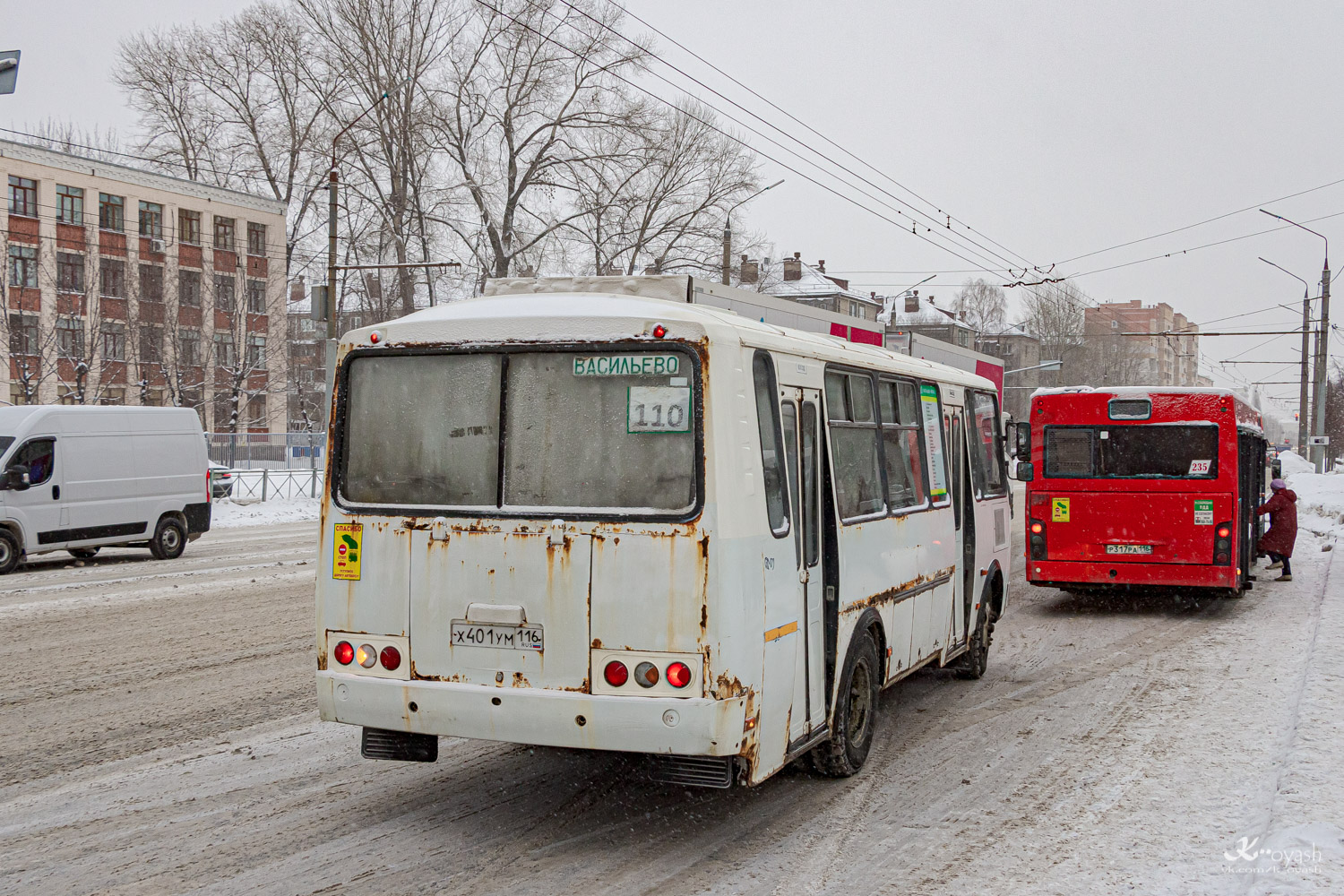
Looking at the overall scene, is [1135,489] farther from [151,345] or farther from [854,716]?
[151,345]

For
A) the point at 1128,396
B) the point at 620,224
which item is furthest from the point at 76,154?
the point at 1128,396

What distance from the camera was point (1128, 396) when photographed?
1455cm

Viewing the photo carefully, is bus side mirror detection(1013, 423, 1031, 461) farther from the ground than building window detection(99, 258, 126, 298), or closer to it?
closer to it

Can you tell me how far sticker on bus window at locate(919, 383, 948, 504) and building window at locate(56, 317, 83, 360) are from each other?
3751 cm

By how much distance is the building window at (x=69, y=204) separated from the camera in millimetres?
48406

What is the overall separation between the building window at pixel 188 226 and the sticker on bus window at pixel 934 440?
50.1 meters

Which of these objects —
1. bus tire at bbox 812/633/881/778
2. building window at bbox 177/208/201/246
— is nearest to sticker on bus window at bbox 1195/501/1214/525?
bus tire at bbox 812/633/881/778

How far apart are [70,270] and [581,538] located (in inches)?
1936

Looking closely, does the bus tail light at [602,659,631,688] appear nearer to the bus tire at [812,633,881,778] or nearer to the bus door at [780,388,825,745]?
the bus door at [780,388,825,745]

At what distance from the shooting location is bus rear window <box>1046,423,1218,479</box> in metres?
14.1

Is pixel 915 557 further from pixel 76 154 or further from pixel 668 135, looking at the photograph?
pixel 76 154

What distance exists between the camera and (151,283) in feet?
157

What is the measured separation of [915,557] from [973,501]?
1838 mm

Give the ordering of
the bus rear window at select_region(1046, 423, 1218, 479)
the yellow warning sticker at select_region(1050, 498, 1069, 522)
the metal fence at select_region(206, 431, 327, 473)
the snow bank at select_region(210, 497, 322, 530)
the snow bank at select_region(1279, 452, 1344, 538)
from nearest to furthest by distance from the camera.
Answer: the bus rear window at select_region(1046, 423, 1218, 479)
the yellow warning sticker at select_region(1050, 498, 1069, 522)
the snow bank at select_region(1279, 452, 1344, 538)
the snow bank at select_region(210, 497, 322, 530)
the metal fence at select_region(206, 431, 327, 473)
